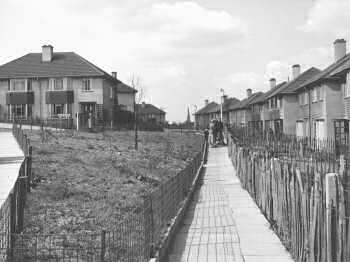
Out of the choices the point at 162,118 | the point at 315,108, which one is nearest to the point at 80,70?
the point at 315,108

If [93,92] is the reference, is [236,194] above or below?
below

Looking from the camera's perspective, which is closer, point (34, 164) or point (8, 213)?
point (8, 213)

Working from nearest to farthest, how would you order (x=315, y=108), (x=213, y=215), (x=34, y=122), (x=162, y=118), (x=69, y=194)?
(x=69, y=194), (x=213, y=215), (x=315, y=108), (x=34, y=122), (x=162, y=118)

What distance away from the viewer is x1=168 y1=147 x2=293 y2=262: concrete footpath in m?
7.96

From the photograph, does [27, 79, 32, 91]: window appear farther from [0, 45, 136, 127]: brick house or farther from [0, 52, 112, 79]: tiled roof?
[0, 52, 112, 79]: tiled roof

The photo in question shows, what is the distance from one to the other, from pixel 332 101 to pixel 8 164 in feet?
75.7

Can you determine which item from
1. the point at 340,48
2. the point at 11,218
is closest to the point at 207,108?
the point at 340,48

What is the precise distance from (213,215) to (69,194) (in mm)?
3675

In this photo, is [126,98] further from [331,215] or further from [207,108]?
[331,215]

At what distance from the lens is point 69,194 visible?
36.4 ft

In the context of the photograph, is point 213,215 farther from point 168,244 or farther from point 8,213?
point 8,213

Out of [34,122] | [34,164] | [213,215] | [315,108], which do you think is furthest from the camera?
[34,122]

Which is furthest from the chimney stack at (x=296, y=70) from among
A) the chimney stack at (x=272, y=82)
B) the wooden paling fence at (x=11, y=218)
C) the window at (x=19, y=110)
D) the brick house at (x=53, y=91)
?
the wooden paling fence at (x=11, y=218)

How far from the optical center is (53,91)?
44.9 meters
